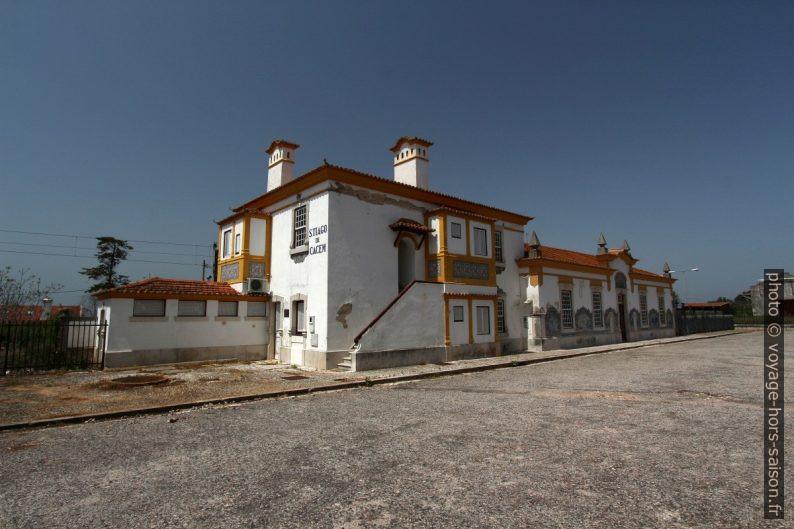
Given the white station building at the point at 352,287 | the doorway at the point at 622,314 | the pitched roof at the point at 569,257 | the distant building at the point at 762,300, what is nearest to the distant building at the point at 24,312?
the white station building at the point at 352,287

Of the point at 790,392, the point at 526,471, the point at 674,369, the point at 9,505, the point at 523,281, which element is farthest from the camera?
the point at 523,281

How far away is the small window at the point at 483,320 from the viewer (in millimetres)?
18656

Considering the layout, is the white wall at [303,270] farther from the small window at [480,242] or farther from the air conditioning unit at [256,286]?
the small window at [480,242]

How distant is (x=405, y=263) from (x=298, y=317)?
215 inches

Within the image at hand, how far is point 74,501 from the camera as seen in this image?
436cm

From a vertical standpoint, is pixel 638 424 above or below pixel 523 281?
below

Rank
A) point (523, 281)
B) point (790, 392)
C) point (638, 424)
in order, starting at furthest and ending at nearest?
point (523, 281)
point (790, 392)
point (638, 424)

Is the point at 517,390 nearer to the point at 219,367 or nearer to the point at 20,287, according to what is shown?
the point at 219,367

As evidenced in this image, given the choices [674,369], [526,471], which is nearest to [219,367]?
[526,471]

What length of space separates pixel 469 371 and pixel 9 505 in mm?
12200

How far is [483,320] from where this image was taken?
18844 mm

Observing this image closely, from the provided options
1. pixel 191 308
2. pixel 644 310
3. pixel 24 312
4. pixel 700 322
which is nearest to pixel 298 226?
pixel 191 308

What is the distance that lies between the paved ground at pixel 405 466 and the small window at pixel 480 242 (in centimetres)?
1060

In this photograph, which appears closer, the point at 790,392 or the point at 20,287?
the point at 790,392
